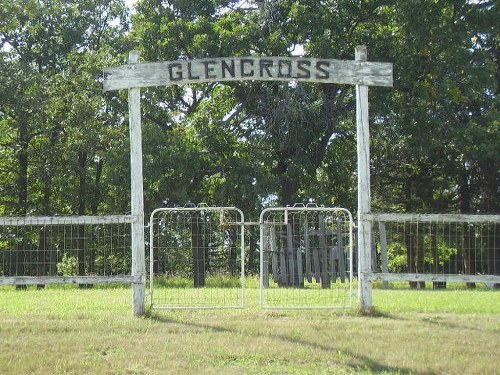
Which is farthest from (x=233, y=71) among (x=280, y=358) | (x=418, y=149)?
(x=418, y=149)

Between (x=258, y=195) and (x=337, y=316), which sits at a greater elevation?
(x=258, y=195)

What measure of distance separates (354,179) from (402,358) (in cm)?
2098

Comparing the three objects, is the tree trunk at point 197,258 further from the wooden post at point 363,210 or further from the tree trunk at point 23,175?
the tree trunk at point 23,175

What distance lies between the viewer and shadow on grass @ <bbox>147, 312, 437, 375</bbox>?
6.93 meters

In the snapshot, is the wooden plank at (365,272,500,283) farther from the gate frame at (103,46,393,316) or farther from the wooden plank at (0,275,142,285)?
the wooden plank at (0,275,142,285)

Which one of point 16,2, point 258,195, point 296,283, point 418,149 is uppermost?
point 16,2

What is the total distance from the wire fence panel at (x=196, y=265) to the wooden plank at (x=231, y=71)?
6.26ft

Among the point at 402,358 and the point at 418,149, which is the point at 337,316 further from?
the point at 418,149

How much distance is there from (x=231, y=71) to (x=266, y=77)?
1.70 feet

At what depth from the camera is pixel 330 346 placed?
7871 mm

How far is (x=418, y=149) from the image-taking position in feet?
79.2

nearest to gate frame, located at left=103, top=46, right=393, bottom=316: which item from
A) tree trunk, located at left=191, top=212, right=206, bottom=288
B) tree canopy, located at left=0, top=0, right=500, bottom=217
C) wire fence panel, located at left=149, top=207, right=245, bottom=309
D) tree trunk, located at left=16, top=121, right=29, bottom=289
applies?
wire fence panel, located at left=149, top=207, right=245, bottom=309

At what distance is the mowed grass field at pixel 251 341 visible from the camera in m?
7.01

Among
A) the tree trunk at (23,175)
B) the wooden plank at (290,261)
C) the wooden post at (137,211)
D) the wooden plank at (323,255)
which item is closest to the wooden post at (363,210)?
the wooden post at (137,211)
